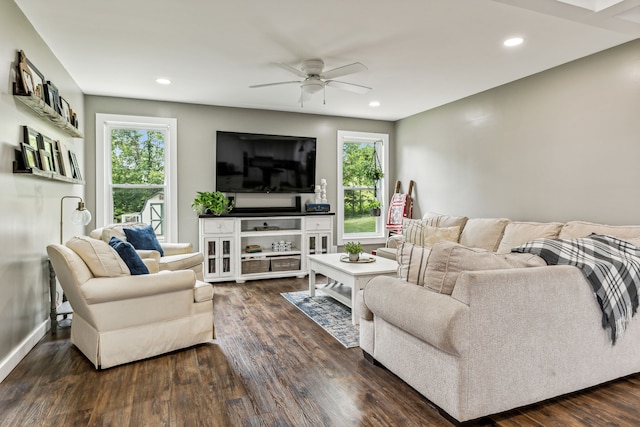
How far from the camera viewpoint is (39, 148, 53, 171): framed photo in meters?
3.20

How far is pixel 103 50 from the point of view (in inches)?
142

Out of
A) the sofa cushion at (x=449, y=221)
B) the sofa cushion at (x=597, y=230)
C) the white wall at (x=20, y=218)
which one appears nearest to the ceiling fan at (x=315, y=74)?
the white wall at (x=20, y=218)

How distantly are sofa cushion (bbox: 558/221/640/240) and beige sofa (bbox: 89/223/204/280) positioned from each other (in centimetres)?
372

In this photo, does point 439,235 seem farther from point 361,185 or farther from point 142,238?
point 142,238

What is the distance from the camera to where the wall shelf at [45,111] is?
284 centimetres

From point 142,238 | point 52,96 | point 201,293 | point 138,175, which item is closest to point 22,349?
point 201,293

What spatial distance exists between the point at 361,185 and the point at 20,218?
4.89 m

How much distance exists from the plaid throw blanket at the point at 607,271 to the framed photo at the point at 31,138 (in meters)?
3.58

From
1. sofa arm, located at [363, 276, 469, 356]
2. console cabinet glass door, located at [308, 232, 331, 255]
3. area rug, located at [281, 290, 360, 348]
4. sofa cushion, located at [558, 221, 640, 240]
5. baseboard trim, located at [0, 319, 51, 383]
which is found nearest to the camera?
sofa arm, located at [363, 276, 469, 356]

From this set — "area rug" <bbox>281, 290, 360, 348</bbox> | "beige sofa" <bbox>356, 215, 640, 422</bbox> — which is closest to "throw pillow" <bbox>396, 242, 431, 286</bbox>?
"beige sofa" <bbox>356, 215, 640, 422</bbox>

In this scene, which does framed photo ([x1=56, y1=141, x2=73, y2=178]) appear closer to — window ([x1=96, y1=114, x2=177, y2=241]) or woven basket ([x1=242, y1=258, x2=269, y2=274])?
window ([x1=96, y1=114, x2=177, y2=241])

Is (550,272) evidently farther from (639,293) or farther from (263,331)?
(263,331)

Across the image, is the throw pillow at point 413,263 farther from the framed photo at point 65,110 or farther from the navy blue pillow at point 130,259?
the framed photo at point 65,110

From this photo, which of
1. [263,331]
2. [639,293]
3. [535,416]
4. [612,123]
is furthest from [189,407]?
[612,123]
